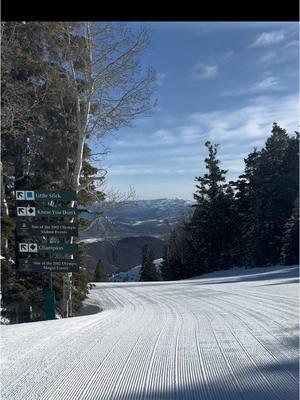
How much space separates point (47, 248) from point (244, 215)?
25.4 metres

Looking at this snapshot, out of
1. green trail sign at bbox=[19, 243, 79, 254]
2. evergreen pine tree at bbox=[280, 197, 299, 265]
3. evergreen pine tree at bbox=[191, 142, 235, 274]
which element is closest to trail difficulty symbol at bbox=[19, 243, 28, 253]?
green trail sign at bbox=[19, 243, 79, 254]

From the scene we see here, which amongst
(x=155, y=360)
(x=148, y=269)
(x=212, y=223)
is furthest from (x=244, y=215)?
(x=155, y=360)

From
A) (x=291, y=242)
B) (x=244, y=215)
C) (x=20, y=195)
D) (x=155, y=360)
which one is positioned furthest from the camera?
(x=244, y=215)

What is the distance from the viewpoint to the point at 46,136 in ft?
40.2

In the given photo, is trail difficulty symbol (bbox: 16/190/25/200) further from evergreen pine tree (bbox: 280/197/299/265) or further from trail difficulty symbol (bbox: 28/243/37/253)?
evergreen pine tree (bbox: 280/197/299/265)

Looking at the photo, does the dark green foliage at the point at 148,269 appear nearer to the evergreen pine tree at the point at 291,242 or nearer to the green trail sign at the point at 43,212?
the evergreen pine tree at the point at 291,242

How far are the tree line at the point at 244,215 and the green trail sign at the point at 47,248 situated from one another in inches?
860

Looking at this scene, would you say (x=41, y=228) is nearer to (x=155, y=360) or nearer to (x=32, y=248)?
(x=32, y=248)

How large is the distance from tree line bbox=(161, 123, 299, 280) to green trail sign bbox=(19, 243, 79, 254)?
21.9m

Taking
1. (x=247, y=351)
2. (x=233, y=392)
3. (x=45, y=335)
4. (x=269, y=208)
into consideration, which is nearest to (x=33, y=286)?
(x=45, y=335)

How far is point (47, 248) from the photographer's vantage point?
906 centimetres

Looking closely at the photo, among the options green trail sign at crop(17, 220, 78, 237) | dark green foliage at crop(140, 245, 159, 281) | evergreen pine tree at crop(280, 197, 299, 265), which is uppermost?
green trail sign at crop(17, 220, 78, 237)

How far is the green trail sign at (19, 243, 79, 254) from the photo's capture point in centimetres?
896

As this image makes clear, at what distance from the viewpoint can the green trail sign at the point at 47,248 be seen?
353 inches
